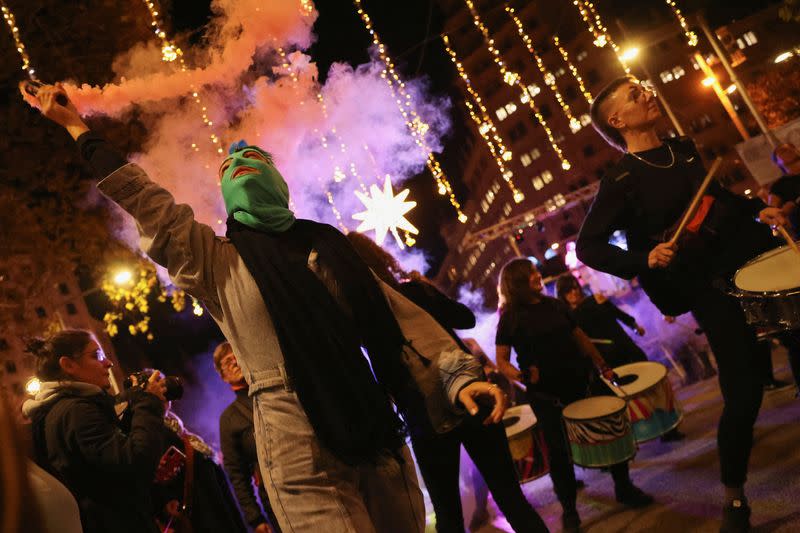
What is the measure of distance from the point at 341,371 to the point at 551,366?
129 inches

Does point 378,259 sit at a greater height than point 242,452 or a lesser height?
greater

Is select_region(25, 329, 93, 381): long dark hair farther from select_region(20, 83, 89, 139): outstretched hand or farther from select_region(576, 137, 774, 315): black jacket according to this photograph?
select_region(576, 137, 774, 315): black jacket

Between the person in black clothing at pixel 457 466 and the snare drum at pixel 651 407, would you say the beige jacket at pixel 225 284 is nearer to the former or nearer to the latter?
the person in black clothing at pixel 457 466

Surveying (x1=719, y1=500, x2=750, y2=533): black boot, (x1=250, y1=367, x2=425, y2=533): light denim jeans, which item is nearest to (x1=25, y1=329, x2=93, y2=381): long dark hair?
(x1=250, y1=367, x2=425, y2=533): light denim jeans

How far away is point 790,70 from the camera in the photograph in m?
34.9

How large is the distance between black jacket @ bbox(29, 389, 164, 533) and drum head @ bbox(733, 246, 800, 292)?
11.1 ft

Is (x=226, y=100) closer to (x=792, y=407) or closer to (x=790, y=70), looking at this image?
(x=792, y=407)

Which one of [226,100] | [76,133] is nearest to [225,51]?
[226,100]

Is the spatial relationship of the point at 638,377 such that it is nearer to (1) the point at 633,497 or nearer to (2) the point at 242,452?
(1) the point at 633,497

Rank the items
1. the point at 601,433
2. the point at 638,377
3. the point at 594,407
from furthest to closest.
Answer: the point at 638,377 → the point at 594,407 → the point at 601,433

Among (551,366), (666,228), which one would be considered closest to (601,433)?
(551,366)

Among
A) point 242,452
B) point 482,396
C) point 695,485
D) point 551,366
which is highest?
point 242,452

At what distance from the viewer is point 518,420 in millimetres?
5664

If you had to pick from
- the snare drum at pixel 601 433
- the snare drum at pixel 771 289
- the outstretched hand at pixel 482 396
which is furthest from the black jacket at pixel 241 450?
the snare drum at pixel 771 289
